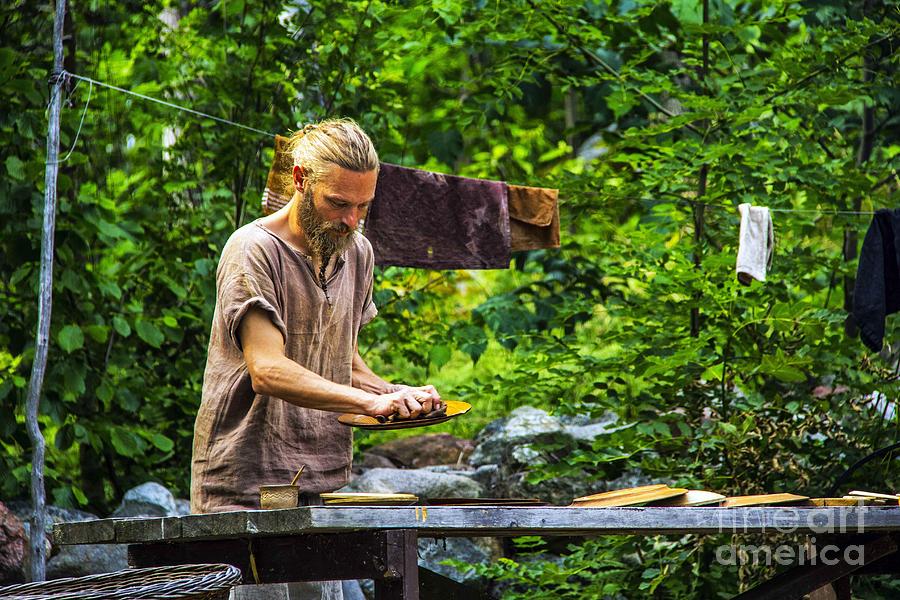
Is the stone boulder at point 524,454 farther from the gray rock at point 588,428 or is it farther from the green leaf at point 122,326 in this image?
the green leaf at point 122,326

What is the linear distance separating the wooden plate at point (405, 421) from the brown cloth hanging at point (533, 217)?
8.52 feet

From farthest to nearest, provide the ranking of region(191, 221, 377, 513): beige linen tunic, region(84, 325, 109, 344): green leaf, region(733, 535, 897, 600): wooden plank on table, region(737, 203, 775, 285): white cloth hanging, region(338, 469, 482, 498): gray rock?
region(338, 469, 482, 498): gray rock
region(84, 325, 109, 344): green leaf
region(737, 203, 775, 285): white cloth hanging
region(733, 535, 897, 600): wooden plank on table
region(191, 221, 377, 513): beige linen tunic

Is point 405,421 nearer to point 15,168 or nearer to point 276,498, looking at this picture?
point 276,498

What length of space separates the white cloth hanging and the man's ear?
254 centimetres

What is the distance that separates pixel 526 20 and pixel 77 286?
2554 millimetres

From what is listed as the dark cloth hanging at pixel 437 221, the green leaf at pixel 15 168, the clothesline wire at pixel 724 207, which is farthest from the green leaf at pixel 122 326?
the clothesline wire at pixel 724 207

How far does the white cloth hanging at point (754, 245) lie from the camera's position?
4824 millimetres

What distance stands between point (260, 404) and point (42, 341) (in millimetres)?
1685

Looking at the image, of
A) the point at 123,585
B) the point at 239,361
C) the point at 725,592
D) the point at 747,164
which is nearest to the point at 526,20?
the point at 747,164

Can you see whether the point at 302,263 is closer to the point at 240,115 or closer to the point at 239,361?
the point at 239,361

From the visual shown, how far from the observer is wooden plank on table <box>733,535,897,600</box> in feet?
11.7

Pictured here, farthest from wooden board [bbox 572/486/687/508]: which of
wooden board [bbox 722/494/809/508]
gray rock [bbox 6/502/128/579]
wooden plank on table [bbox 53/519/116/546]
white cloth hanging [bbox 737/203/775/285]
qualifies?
gray rock [bbox 6/502/128/579]

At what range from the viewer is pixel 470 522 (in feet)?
8.01

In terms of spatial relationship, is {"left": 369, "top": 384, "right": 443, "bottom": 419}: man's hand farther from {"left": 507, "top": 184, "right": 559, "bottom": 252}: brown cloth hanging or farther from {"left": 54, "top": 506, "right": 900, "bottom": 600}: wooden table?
{"left": 507, "top": 184, "right": 559, "bottom": 252}: brown cloth hanging
